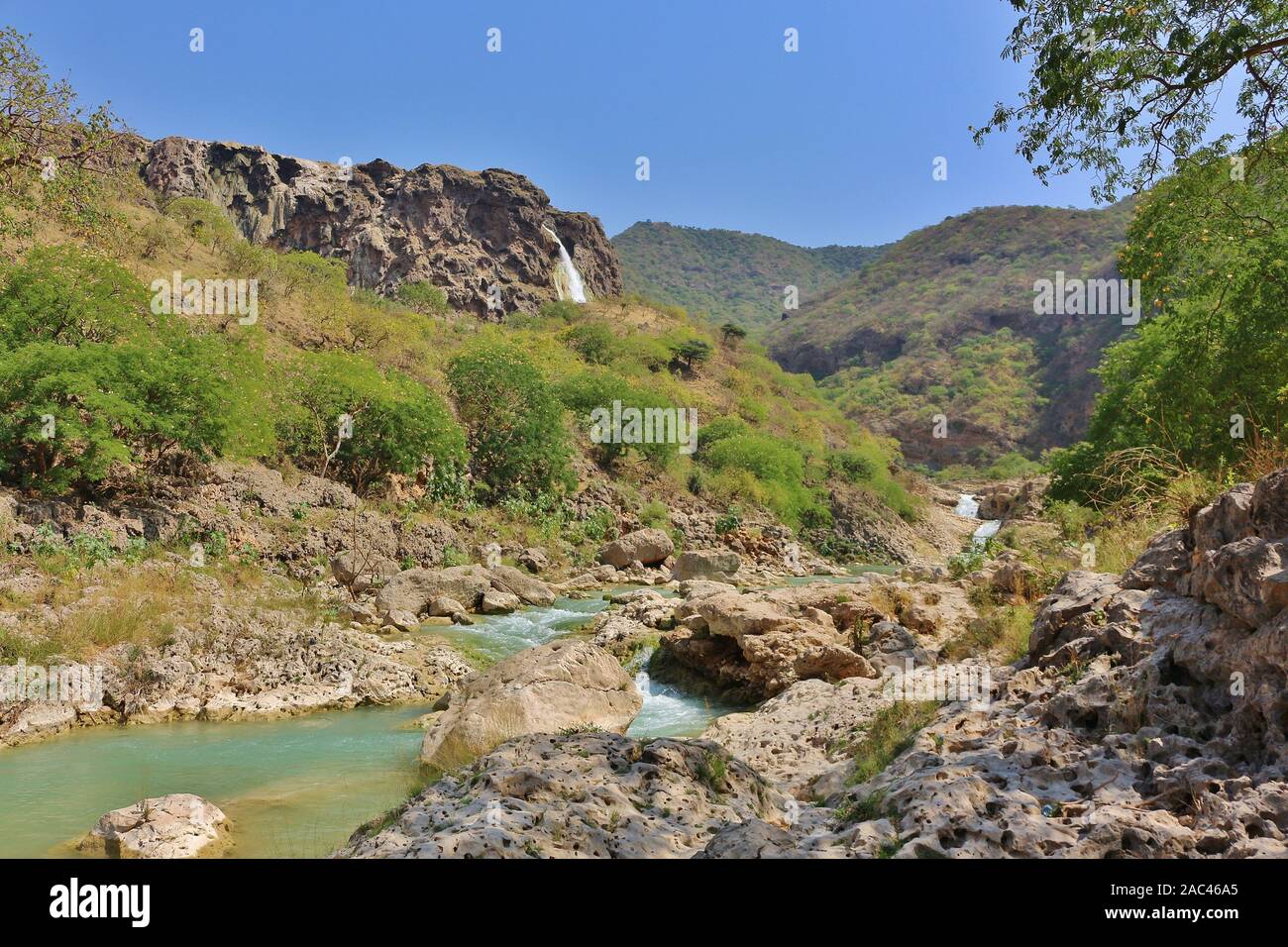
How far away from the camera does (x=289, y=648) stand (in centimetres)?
1267

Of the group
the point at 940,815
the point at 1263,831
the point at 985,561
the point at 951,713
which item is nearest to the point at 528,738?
the point at 940,815

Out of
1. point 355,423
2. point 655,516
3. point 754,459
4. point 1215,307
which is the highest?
point 1215,307

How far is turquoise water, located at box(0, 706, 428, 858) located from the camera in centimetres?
700

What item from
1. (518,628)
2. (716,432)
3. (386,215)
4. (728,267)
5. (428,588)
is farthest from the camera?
(728,267)

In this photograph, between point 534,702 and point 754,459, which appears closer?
point 534,702

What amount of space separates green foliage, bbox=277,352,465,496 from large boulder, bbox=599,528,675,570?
6222mm

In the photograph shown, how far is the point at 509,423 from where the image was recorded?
31.6m

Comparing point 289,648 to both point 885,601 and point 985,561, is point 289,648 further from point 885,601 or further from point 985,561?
point 985,561

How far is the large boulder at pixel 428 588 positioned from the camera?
1736 cm

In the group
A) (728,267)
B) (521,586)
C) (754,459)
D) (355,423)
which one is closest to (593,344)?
(754,459)

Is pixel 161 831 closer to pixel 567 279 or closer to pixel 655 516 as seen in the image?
pixel 655 516

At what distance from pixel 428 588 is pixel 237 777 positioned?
9902 millimetres

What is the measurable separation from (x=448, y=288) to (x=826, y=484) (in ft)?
140

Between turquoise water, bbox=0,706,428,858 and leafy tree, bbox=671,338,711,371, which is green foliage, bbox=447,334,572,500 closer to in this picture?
turquoise water, bbox=0,706,428,858
